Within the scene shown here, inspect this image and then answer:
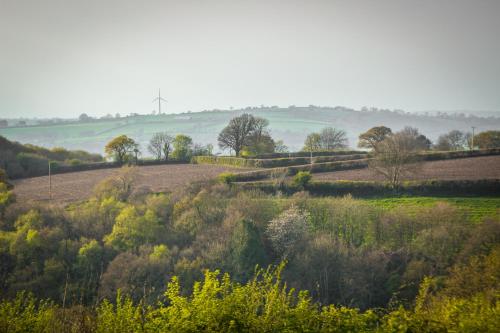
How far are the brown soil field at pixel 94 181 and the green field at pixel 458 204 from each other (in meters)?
20.7

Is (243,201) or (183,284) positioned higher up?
(243,201)

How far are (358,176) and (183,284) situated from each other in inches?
1040

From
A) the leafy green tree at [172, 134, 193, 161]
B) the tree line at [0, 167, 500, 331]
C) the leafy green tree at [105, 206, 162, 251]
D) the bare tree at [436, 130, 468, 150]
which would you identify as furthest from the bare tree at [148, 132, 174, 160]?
the bare tree at [436, 130, 468, 150]

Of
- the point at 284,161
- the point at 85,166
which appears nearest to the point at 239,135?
the point at 284,161

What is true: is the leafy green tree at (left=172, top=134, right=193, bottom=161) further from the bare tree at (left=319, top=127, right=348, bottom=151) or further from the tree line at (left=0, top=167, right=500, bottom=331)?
the tree line at (left=0, top=167, right=500, bottom=331)

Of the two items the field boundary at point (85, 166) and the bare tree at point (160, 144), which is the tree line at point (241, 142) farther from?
the field boundary at point (85, 166)

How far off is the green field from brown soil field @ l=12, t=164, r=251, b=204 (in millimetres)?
20699

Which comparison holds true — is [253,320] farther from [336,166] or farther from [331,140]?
[331,140]

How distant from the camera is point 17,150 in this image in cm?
7388

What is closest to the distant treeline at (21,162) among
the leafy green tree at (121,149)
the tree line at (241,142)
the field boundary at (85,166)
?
the field boundary at (85,166)

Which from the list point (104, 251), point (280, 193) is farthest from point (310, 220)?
point (104, 251)

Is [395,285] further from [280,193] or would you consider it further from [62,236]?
[62,236]

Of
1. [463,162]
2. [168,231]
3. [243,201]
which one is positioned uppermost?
[463,162]

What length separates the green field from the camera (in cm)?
3459
